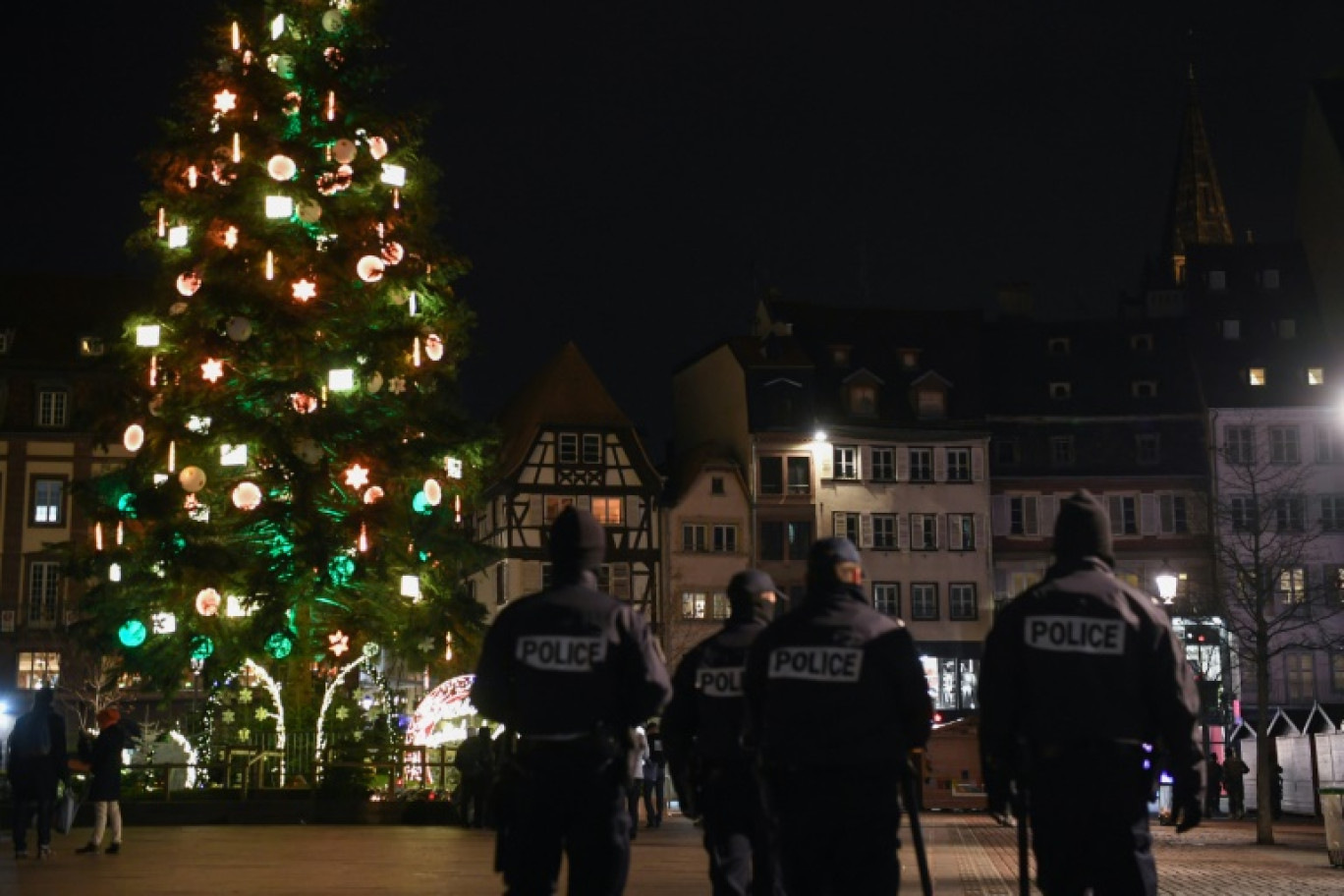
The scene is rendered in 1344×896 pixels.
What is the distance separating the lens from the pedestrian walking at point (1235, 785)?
159 ft

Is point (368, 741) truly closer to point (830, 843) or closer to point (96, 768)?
point (96, 768)

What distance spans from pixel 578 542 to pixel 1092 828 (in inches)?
108

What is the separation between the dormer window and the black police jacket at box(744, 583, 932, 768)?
245 feet

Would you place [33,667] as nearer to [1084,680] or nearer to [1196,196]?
[1084,680]

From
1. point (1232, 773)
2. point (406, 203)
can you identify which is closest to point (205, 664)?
point (406, 203)

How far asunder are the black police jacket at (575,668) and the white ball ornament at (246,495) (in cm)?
2369

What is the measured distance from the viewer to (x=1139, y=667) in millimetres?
9750

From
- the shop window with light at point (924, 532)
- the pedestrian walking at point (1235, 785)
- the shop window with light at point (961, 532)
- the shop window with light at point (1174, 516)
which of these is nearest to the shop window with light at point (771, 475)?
the shop window with light at point (924, 532)

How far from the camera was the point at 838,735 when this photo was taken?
980 cm

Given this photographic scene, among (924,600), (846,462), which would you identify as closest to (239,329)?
(846,462)

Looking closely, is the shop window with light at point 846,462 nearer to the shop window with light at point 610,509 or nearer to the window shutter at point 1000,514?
the window shutter at point 1000,514

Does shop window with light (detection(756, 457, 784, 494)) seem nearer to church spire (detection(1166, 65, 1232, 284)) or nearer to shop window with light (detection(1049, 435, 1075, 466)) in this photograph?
shop window with light (detection(1049, 435, 1075, 466))

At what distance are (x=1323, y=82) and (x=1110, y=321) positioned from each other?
12.1 m

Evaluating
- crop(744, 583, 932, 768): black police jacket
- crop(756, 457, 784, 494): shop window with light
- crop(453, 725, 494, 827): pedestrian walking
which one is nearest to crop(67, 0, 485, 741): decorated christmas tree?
crop(453, 725, 494, 827): pedestrian walking
